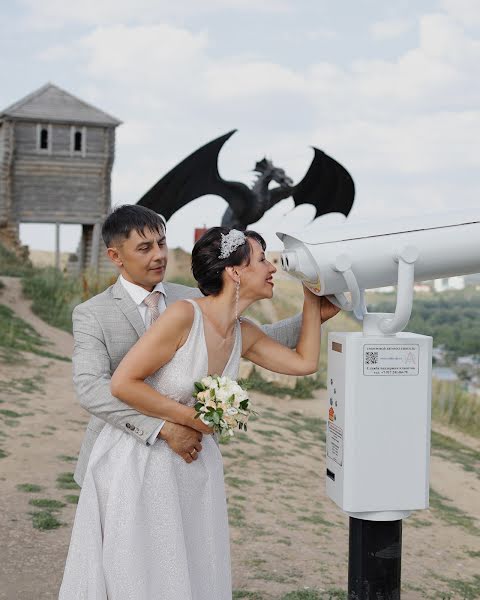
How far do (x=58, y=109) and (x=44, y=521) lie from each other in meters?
16.7

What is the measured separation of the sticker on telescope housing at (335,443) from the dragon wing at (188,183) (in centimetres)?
199

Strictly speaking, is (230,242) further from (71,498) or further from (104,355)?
(71,498)

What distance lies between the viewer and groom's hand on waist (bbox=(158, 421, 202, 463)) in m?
2.33

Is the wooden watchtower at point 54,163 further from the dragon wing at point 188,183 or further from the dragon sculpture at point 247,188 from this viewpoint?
the dragon wing at point 188,183

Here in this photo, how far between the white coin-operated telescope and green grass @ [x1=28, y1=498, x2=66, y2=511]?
3.24 metres

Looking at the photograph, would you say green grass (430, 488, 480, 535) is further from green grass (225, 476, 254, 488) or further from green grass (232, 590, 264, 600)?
green grass (232, 590, 264, 600)

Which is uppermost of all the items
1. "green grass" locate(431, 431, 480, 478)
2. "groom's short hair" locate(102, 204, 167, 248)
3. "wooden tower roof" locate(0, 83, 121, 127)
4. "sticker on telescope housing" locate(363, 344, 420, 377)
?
"wooden tower roof" locate(0, 83, 121, 127)

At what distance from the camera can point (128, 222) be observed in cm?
243

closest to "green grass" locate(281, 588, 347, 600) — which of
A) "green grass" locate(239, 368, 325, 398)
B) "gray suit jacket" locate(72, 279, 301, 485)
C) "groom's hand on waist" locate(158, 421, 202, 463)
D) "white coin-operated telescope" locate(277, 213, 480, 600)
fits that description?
"white coin-operated telescope" locate(277, 213, 480, 600)

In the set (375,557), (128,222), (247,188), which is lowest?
(375,557)

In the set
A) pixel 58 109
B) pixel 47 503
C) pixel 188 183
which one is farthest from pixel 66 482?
pixel 58 109

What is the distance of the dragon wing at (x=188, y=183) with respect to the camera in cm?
431

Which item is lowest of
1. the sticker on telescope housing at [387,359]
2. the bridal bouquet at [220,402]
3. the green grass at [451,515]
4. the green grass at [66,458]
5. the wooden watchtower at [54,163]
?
the green grass at [451,515]

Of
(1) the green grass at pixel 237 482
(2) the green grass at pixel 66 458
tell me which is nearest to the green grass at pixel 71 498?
(2) the green grass at pixel 66 458
